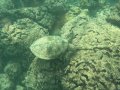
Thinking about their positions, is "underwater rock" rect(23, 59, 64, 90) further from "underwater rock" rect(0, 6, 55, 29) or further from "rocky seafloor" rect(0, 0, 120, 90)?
"underwater rock" rect(0, 6, 55, 29)

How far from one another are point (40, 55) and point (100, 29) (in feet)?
5.98

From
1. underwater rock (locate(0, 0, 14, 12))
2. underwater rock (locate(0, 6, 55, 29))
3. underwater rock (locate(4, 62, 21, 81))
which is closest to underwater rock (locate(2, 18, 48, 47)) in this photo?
underwater rock (locate(0, 6, 55, 29))

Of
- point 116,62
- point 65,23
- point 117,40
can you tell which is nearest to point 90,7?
point 65,23

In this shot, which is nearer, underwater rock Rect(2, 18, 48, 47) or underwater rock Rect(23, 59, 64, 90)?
underwater rock Rect(23, 59, 64, 90)

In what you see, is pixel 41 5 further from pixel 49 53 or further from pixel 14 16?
pixel 49 53

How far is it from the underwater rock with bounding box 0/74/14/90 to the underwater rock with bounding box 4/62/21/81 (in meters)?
0.11

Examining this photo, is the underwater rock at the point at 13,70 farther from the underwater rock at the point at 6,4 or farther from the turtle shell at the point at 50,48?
the underwater rock at the point at 6,4

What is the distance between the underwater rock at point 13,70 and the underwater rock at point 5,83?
11 centimetres

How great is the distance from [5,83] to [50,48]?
204 centimetres

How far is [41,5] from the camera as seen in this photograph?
785 centimetres

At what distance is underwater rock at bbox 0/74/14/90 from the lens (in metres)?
6.14

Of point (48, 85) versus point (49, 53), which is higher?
point (49, 53)

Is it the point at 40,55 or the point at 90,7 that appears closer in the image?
the point at 40,55

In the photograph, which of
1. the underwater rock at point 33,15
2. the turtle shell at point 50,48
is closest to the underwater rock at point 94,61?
the turtle shell at point 50,48
